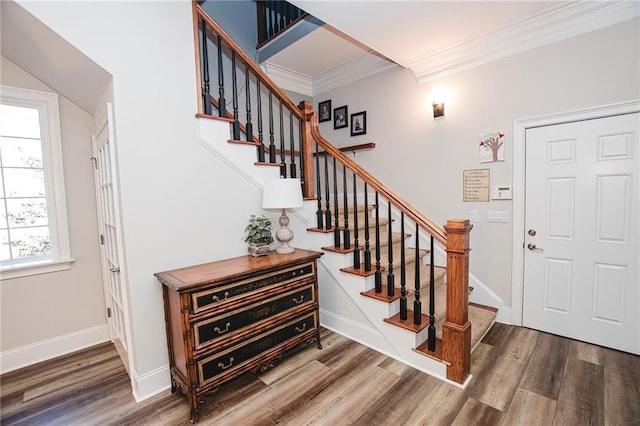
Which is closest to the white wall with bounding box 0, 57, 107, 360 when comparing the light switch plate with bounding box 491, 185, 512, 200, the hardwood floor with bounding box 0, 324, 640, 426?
the hardwood floor with bounding box 0, 324, 640, 426

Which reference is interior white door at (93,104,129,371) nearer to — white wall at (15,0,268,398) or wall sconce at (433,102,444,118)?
white wall at (15,0,268,398)

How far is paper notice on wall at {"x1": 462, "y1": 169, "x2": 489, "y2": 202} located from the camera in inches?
118

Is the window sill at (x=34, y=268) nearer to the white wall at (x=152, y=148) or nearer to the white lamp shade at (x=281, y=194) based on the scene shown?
the white wall at (x=152, y=148)

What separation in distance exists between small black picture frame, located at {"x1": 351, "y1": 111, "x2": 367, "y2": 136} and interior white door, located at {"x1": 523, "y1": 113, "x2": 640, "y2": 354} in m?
1.86

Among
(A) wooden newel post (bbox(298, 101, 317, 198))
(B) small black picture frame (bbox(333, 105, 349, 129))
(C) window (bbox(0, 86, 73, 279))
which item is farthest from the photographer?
(B) small black picture frame (bbox(333, 105, 349, 129))

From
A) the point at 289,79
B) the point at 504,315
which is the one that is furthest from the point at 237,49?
the point at 504,315

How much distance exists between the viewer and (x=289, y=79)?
420cm

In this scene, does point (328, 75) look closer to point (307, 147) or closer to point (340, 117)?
point (340, 117)

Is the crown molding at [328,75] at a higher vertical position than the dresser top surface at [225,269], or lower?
higher

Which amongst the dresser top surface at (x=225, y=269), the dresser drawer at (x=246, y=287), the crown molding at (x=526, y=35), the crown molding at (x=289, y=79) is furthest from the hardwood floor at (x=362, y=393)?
the crown molding at (x=289, y=79)

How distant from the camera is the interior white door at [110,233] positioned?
2072 mm

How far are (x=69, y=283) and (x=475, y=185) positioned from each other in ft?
13.2

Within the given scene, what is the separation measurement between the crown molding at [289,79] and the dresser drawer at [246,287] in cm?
287

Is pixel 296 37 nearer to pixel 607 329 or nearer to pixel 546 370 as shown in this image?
pixel 546 370
